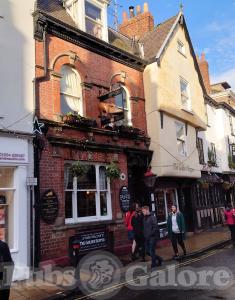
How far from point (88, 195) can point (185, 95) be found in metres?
8.78

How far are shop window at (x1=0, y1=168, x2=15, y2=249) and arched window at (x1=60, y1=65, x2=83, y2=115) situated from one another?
331 cm

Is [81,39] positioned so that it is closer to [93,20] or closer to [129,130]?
[93,20]

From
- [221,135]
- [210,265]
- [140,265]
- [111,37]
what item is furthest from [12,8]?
[221,135]

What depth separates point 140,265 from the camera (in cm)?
1070

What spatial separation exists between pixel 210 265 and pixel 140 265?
2202 millimetres

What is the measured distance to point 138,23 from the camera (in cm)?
2112

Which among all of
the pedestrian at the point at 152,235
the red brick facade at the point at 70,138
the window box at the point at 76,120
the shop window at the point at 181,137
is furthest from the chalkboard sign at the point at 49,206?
the shop window at the point at 181,137

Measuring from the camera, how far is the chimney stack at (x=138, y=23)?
20.8 meters

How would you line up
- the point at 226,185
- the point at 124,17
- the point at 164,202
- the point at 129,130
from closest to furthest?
the point at 129,130 → the point at 164,202 → the point at 124,17 → the point at 226,185

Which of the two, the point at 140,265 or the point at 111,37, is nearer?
the point at 140,265

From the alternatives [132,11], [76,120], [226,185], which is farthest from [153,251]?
[132,11]

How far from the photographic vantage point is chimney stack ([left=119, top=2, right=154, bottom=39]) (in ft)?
68.1

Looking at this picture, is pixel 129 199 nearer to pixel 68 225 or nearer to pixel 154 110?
pixel 68 225

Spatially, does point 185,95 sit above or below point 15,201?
above
